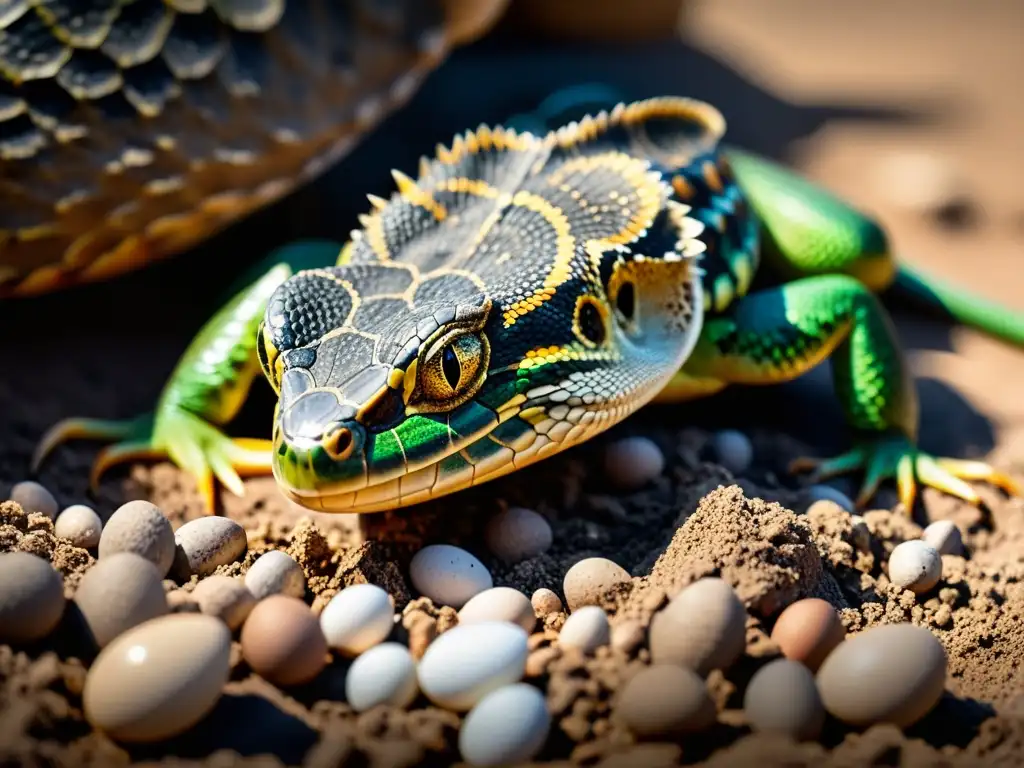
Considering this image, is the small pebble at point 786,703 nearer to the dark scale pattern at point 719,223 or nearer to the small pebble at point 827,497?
the small pebble at point 827,497

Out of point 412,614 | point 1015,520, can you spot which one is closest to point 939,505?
point 1015,520

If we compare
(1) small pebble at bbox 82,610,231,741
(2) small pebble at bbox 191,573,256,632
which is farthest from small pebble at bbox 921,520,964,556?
(1) small pebble at bbox 82,610,231,741

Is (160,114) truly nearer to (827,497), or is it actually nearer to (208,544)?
(208,544)

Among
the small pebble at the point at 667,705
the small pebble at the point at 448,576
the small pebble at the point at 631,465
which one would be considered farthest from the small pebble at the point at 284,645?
Result: the small pebble at the point at 631,465

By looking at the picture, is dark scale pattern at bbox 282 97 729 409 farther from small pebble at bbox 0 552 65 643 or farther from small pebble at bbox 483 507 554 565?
small pebble at bbox 0 552 65 643

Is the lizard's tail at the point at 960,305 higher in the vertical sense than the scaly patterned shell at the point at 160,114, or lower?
lower

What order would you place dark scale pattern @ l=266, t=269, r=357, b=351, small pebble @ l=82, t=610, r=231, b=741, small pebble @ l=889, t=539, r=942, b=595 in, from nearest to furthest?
small pebble @ l=82, t=610, r=231, b=741 → dark scale pattern @ l=266, t=269, r=357, b=351 → small pebble @ l=889, t=539, r=942, b=595
